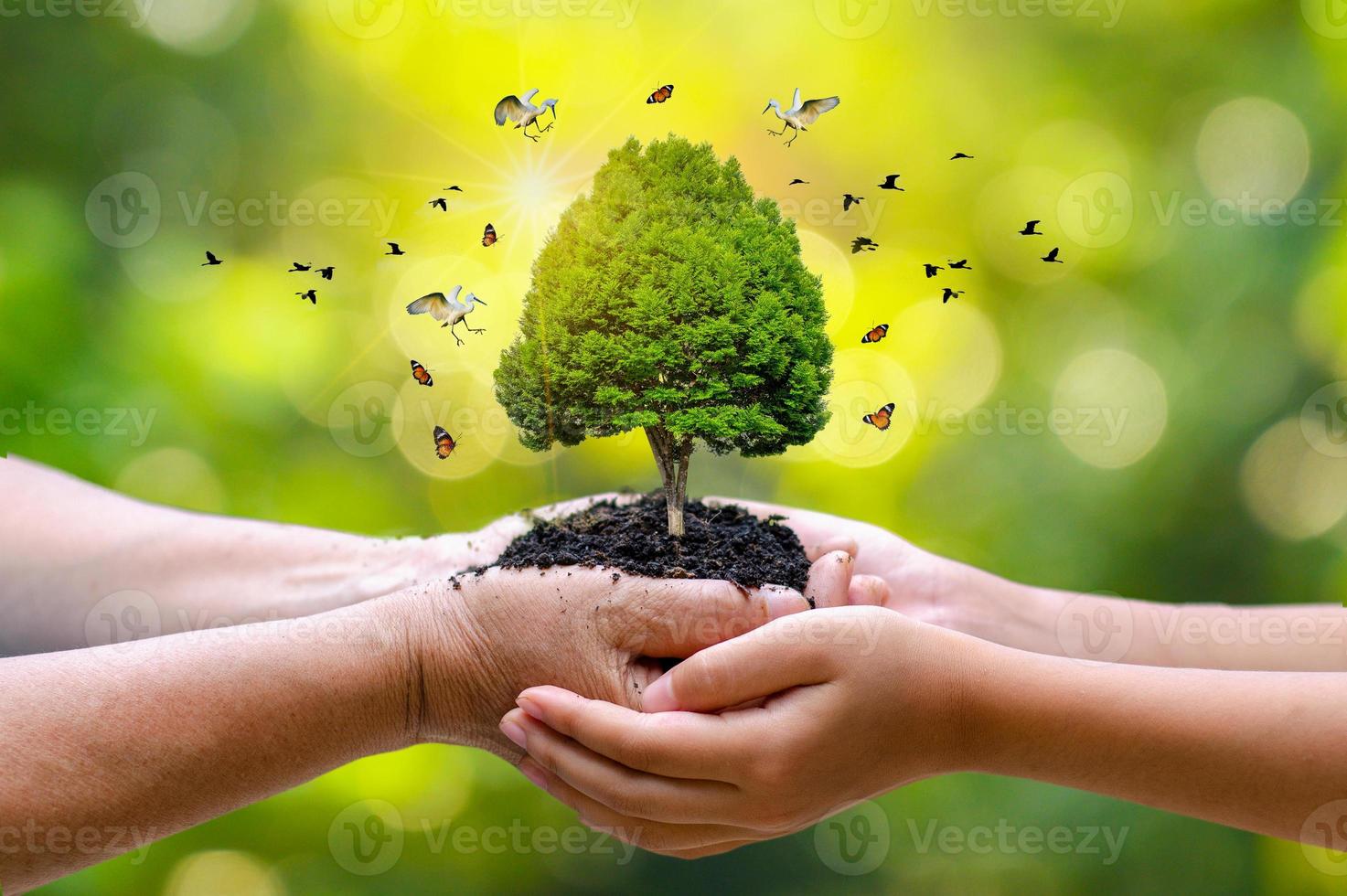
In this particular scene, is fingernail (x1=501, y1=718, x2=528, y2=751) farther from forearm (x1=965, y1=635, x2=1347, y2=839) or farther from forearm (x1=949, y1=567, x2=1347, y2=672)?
forearm (x1=949, y1=567, x2=1347, y2=672)

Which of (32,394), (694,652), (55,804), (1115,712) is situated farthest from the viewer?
(32,394)

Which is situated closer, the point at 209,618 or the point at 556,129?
the point at 556,129

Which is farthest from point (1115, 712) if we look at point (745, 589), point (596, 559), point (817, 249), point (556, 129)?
point (556, 129)

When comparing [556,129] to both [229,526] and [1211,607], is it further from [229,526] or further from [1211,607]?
[1211,607]

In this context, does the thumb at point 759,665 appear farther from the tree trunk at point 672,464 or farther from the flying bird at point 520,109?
the flying bird at point 520,109

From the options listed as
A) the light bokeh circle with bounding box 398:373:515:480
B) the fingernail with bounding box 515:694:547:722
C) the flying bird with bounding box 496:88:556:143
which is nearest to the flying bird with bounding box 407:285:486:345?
the light bokeh circle with bounding box 398:373:515:480
